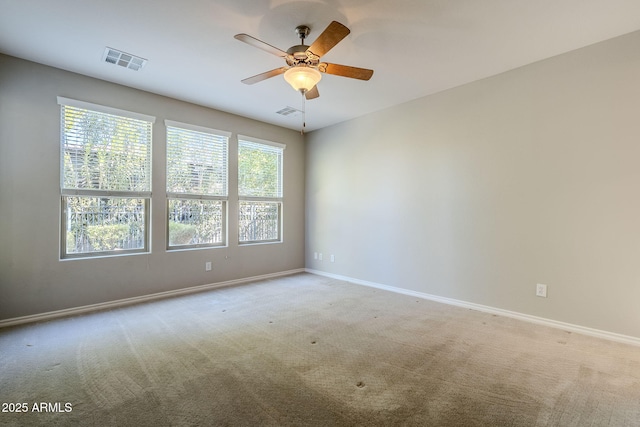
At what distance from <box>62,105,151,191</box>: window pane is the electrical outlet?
16.5 ft

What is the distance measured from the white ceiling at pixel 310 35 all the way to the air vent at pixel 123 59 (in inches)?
2.9

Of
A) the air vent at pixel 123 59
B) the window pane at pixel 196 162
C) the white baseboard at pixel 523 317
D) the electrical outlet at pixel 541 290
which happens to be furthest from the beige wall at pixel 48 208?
the electrical outlet at pixel 541 290

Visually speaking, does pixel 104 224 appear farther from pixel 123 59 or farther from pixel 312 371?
pixel 312 371

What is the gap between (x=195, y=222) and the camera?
15.0ft

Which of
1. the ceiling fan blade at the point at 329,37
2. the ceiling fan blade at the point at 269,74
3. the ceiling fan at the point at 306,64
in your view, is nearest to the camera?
the ceiling fan blade at the point at 329,37

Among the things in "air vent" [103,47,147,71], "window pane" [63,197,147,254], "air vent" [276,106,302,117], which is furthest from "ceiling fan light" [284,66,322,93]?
"window pane" [63,197,147,254]

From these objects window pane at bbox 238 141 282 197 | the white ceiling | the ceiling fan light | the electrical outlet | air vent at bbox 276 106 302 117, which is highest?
the white ceiling

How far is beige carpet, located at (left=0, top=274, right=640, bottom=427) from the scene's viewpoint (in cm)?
176

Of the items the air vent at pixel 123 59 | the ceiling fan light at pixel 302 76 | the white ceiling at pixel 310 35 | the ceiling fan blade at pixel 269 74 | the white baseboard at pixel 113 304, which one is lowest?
the white baseboard at pixel 113 304

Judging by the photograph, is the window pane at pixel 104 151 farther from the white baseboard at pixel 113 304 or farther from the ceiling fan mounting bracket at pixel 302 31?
the ceiling fan mounting bracket at pixel 302 31

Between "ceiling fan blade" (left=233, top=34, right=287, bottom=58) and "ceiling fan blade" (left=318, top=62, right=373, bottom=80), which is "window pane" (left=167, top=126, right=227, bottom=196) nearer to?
"ceiling fan blade" (left=233, top=34, right=287, bottom=58)

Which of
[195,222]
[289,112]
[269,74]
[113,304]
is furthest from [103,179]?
[289,112]

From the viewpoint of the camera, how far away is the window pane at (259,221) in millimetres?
5180

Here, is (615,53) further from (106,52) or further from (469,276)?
(106,52)
